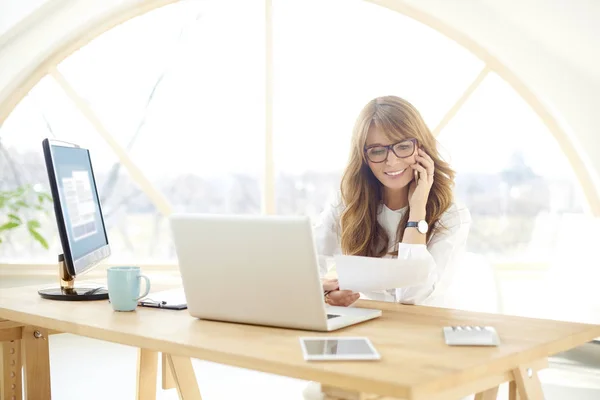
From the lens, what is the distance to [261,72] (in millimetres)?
5129

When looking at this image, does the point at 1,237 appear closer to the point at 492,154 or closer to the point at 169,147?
the point at 169,147

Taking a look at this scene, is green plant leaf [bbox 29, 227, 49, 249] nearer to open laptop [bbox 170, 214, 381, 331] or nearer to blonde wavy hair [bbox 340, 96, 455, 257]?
blonde wavy hair [bbox 340, 96, 455, 257]

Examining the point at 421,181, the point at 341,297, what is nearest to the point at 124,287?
the point at 341,297

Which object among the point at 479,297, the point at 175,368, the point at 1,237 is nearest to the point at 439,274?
the point at 479,297

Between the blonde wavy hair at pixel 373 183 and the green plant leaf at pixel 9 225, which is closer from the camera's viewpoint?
the blonde wavy hair at pixel 373 183

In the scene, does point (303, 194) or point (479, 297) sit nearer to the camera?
point (479, 297)

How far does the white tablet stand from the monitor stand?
867 millimetres

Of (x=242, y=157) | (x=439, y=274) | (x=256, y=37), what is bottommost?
(x=439, y=274)

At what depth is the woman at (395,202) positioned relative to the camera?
2572 millimetres

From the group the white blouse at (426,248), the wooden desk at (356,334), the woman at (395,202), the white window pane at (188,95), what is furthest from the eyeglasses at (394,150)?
the white window pane at (188,95)

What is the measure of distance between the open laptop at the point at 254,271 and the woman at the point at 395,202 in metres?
0.62

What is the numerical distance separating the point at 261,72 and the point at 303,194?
2.74 ft

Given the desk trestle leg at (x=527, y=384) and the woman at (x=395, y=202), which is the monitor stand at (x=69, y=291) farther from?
the desk trestle leg at (x=527, y=384)

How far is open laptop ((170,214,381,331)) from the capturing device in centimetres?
180
